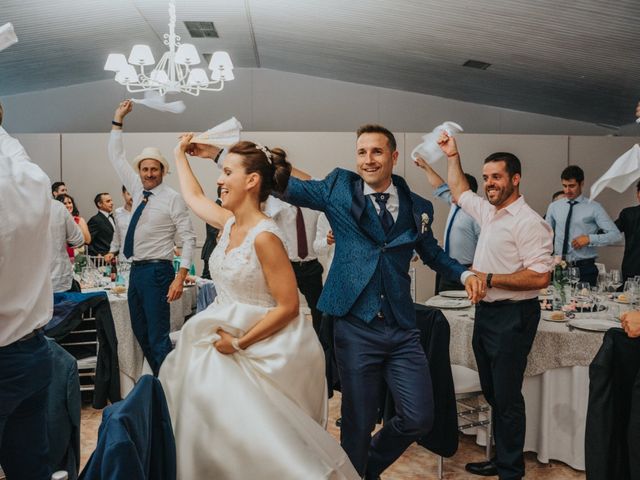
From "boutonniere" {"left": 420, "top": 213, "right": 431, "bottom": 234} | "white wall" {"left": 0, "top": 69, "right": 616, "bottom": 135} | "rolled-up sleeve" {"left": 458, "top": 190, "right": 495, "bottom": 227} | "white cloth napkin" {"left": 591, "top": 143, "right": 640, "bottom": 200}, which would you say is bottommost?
"boutonniere" {"left": 420, "top": 213, "right": 431, "bottom": 234}

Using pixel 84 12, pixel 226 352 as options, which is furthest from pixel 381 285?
pixel 84 12

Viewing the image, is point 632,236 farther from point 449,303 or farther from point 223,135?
point 223,135

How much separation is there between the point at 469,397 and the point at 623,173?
1.65m

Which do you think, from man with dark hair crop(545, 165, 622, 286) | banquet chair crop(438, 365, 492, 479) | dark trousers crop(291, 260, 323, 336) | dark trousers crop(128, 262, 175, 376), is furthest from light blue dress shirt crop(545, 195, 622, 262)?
dark trousers crop(128, 262, 175, 376)

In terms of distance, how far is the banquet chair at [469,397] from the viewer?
3.12 metres

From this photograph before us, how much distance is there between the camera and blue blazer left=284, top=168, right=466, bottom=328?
2422 mm

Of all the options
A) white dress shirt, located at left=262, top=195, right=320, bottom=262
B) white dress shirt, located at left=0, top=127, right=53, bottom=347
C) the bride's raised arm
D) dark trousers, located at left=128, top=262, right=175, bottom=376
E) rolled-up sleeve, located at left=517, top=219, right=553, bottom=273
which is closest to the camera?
white dress shirt, located at left=0, top=127, right=53, bottom=347

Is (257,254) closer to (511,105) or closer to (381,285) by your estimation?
(381,285)

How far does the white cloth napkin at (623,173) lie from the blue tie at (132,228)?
301 cm

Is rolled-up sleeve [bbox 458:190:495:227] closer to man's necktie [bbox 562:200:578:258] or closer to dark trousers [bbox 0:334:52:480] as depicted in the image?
dark trousers [bbox 0:334:52:480]

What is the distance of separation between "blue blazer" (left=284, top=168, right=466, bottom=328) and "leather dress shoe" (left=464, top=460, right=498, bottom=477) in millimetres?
1108

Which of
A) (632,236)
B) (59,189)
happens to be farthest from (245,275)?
(59,189)

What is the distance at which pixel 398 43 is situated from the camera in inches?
268

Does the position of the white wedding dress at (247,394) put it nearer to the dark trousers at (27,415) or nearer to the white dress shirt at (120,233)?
the dark trousers at (27,415)
